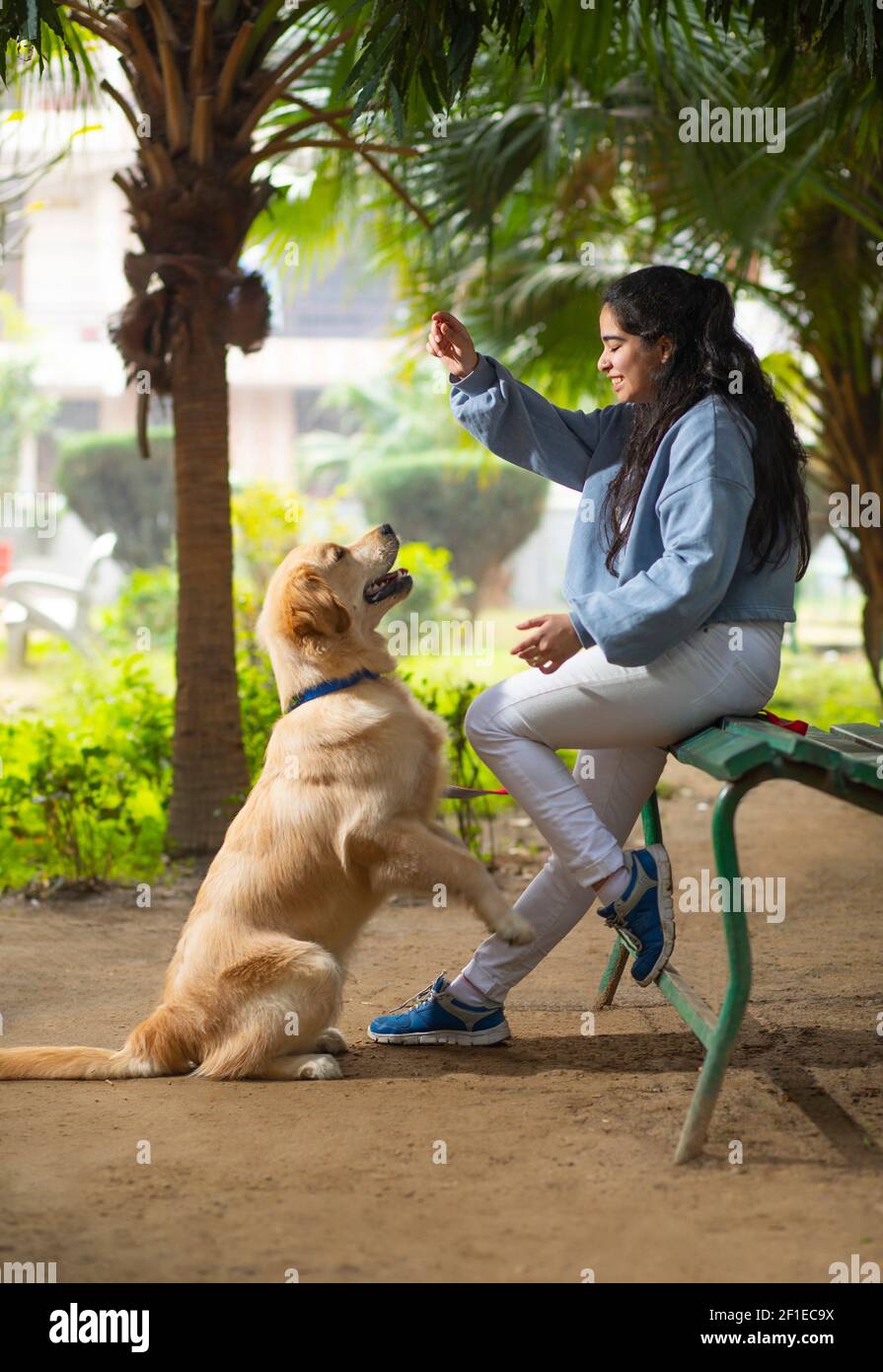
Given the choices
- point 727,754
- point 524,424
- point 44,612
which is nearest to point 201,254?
point 524,424

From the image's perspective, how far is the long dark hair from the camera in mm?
3195

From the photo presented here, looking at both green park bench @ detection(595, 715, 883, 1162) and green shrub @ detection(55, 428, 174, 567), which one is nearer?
green park bench @ detection(595, 715, 883, 1162)

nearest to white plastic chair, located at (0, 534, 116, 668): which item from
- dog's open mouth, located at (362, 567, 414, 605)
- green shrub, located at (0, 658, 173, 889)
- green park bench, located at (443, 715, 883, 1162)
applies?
green shrub, located at (0, 658, 173, 889)

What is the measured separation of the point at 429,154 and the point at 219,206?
1.90m

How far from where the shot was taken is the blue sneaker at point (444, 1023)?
3656mm

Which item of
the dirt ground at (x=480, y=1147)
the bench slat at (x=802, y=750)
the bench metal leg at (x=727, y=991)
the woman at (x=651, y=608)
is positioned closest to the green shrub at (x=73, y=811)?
the dirt ground at (x=480, y=1147)

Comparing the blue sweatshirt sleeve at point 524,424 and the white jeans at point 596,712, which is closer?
the white jeans at point 596,712

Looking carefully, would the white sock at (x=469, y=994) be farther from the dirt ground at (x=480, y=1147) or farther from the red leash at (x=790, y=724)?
the red leash at (x=790, y=724)

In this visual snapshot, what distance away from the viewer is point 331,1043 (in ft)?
11.9

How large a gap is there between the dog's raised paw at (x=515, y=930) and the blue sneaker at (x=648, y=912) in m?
0.23

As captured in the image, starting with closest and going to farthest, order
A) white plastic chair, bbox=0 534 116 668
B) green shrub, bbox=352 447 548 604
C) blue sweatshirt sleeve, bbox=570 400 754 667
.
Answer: blue sweatshirt sleeve, bbox=570 400 754 667 < white plastic chair, bbox=0 534 116 668 < green shrub, bbox=352 447 548 604

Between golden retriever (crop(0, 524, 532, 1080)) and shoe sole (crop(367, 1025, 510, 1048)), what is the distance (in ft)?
0.81

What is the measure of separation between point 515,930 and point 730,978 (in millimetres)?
857

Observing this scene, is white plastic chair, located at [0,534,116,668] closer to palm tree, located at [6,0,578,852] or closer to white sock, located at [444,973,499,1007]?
palm tree, located at [6,0,578,852]
